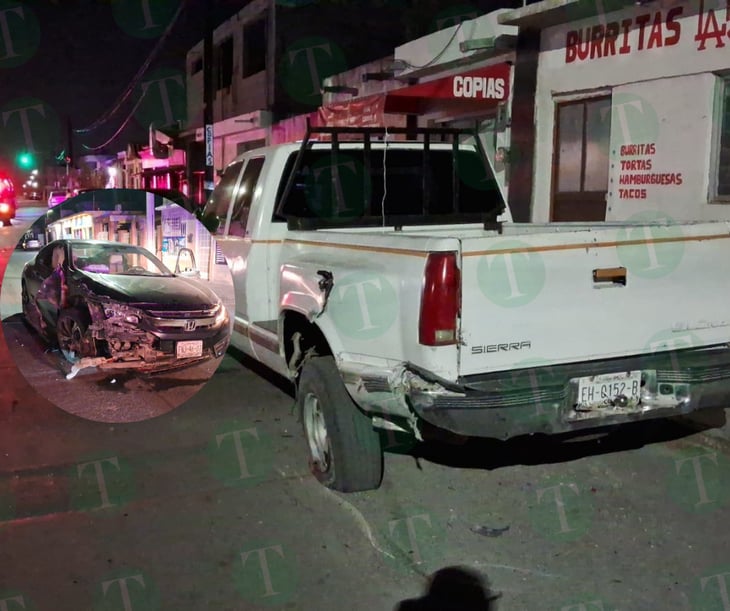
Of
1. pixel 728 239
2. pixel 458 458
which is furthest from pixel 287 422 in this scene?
pixel 728 239

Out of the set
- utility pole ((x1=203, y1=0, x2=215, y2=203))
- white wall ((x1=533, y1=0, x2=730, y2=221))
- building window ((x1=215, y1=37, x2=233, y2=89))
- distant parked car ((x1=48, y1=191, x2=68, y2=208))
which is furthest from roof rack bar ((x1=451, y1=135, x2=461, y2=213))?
building window ((x1=215, y1=37, x2=233, y2=89))

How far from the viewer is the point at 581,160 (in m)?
9.74

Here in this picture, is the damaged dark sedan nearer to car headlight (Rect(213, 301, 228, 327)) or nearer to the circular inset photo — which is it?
the circular inset photo

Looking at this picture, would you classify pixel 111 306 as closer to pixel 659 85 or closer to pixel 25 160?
pixel 659 85

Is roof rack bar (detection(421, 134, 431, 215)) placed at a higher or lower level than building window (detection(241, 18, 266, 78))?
lower

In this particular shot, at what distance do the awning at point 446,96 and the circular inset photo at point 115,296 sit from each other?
5.91 meters

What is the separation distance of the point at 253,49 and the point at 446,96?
1545cm

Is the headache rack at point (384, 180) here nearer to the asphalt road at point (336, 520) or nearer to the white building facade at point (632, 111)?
the asphalt road at point (336, 520)

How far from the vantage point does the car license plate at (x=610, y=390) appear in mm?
3650

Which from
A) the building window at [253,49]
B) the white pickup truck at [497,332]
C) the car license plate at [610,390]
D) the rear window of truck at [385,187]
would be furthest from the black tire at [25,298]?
the building window at [253,49]

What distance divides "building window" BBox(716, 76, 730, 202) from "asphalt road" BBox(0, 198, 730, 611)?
139 inches

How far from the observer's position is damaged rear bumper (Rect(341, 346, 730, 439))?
3441mm

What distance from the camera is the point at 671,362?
3857 mm

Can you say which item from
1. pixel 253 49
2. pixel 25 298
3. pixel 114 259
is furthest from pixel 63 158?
pixel 114 259
